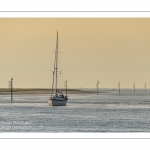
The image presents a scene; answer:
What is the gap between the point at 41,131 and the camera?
38.5 m

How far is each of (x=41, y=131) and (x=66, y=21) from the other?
121 ft

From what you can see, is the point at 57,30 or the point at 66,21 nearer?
the point at 57,30
